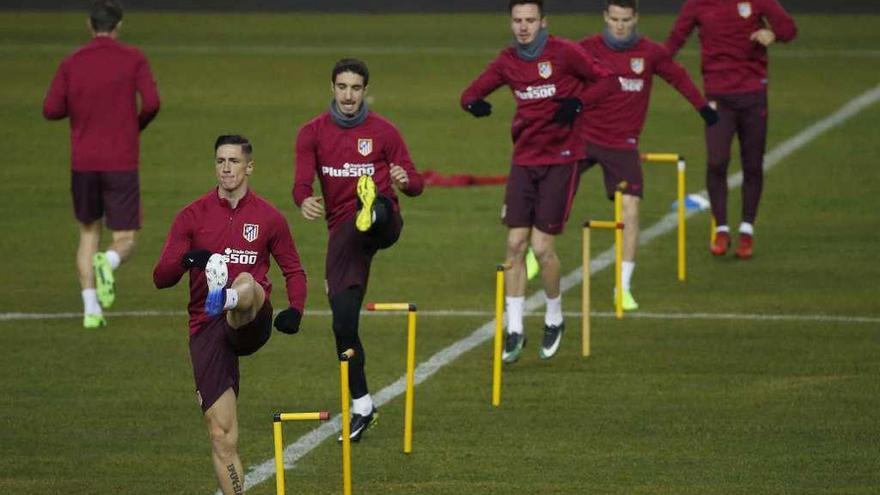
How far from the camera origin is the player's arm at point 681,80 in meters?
18.1

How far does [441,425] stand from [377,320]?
3.96m

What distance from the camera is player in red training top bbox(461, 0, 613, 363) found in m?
15.5

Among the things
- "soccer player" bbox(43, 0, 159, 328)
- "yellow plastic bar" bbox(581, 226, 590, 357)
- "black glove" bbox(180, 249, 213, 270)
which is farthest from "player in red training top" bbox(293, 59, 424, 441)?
"soccer player" bbox(43, 0, 159, 328)

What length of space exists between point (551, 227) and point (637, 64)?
315 cm

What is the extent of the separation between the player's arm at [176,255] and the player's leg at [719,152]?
9.72m

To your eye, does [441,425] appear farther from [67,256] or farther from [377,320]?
[67,256]

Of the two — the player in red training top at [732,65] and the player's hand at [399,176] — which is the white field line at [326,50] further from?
the player's hand at [399,176]

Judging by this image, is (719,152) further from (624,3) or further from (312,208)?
(312,208)

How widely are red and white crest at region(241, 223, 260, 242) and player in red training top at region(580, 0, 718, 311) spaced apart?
7.31 metres

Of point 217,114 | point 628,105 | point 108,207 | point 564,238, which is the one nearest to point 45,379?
point 108,207

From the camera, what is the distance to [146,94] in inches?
675

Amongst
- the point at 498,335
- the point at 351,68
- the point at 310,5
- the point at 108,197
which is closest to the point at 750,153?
the point at 108,197

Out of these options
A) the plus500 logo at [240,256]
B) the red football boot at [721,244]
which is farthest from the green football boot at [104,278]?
the red football boot at [721,244]

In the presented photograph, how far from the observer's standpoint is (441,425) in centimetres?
1371
